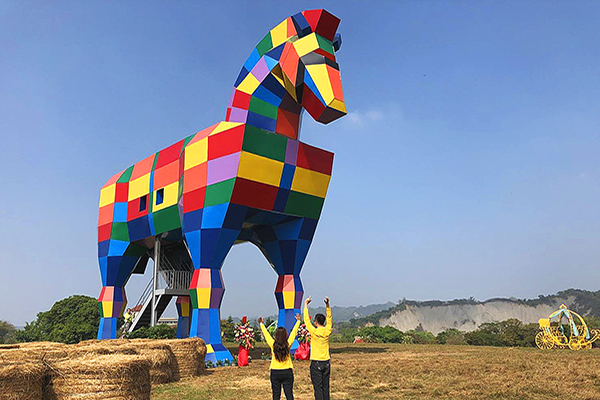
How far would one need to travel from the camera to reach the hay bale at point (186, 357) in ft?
39.9

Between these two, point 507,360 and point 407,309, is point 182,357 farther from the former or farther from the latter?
point 407,309

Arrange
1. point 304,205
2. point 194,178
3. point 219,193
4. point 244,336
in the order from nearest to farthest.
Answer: point 219,193 → point 244,336 → point 194,178 → point 304,205

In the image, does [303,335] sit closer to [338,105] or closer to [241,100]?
[338,105]

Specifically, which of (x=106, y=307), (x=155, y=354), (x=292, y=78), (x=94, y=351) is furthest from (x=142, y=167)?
(x=94, y=351)

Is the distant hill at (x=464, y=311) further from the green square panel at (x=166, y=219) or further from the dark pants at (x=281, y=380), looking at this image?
the dark pants at (x=281, y=380)

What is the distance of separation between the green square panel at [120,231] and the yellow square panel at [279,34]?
1099 centimetres

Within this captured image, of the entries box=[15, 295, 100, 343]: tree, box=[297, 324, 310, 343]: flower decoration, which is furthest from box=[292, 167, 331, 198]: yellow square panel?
box=[15, 295, 100, 343]: tree

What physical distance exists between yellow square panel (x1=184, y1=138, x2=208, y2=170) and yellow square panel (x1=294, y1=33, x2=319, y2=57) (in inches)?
167

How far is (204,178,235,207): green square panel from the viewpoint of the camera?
50.3 ft

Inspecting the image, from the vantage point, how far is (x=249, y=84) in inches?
653

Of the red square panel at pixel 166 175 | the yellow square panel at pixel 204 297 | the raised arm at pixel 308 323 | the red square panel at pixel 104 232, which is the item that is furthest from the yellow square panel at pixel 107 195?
the raised arm at pixel 308 323

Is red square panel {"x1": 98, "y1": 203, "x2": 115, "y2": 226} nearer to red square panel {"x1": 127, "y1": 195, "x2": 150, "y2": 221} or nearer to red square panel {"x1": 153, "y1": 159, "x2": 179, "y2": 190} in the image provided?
red square panel {"x1": 127, "y1": 195, "x2": 150, "y2": 221}

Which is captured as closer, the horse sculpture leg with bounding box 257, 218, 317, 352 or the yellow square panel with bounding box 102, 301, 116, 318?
the horse sculpture leg with bounding box 257, 218, 317, 352

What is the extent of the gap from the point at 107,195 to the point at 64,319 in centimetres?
2102
